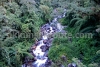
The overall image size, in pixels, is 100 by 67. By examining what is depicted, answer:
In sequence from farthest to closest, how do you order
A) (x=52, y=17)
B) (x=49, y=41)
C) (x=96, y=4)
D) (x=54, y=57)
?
(x=52, y=17)
(x=49, y=41)
(x=54, y=57)
(x=96, y=4)

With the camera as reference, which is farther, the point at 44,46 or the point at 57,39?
the point at 44,46

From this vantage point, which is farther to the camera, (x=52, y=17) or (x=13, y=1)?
(x=52, y=17)

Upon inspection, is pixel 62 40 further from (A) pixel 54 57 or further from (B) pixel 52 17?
(B) pixel 52 17

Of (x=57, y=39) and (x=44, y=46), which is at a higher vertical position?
(x=57, y=39)

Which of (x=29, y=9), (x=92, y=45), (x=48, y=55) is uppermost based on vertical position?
(x=29, y=9)

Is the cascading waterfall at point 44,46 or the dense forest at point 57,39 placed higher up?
the dense forest at point 57,39

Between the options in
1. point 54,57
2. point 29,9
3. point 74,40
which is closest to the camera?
point 54,57

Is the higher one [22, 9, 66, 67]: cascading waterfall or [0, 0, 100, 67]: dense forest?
[0, 0, 100, 67]: dense forest

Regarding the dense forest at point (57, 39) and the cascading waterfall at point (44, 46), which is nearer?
the dense forest at point (57, 39)

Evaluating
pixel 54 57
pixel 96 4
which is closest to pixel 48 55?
pixel 54 57

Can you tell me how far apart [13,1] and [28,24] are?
3846 mm

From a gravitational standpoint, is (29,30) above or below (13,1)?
below

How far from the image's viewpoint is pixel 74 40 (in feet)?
37.9

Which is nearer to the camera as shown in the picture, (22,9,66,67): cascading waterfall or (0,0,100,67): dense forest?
(0,0,100,67): dense forest
